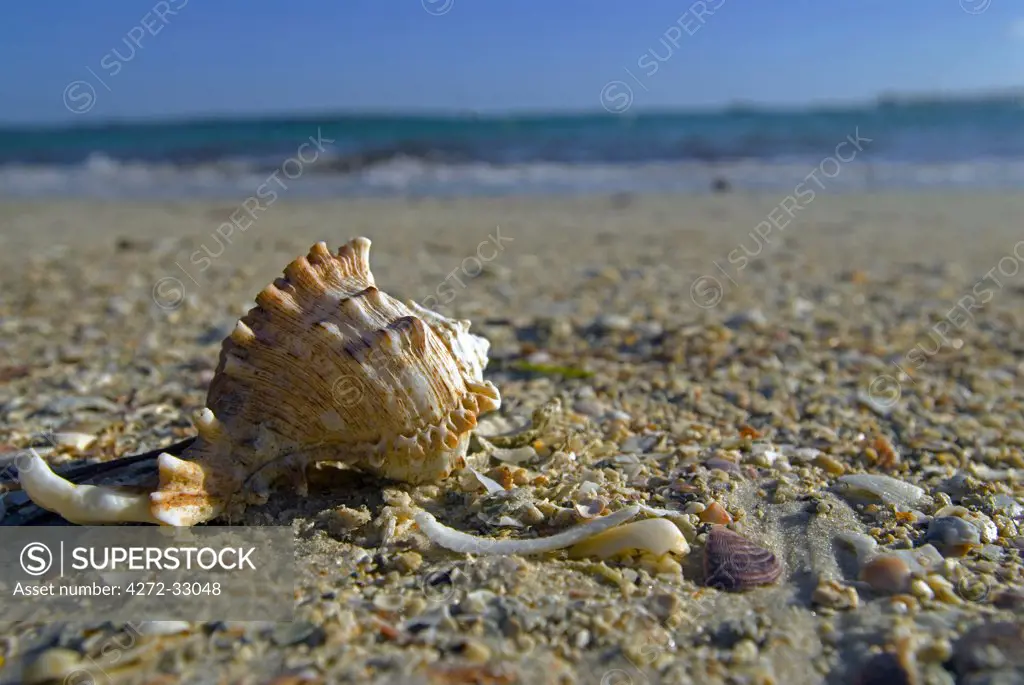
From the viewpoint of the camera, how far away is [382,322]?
2150 mm

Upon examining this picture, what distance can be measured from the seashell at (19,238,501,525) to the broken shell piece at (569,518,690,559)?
1.45 feet

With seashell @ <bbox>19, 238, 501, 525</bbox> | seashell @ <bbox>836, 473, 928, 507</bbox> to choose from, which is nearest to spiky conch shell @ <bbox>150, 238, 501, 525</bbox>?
seashell @ <bbox>19, 238, 501, 525</bbox>

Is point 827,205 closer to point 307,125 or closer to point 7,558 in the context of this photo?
point 7,558

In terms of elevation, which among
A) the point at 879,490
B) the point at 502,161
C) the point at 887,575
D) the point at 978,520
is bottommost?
the point at 887,575

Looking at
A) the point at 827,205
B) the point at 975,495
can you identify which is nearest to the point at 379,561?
the point at 975,495

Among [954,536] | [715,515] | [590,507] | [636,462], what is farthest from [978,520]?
[590,507]

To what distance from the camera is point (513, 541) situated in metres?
2.07

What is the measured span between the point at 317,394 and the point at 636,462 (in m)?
1.08

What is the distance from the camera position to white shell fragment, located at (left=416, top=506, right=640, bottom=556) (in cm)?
204

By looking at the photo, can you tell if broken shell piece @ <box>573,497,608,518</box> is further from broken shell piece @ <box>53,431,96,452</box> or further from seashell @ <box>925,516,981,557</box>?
broken shell piece @ <box>53,431,96,452</box>

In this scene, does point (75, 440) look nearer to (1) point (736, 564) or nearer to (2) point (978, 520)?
(1) point (736, 564)

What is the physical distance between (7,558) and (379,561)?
92cm

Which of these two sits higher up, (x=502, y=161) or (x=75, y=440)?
(x=502, y=161)

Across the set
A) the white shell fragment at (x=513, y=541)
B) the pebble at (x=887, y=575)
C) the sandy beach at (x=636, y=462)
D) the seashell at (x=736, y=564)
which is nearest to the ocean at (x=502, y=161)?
the sandy beach at (x=636, y=462)
